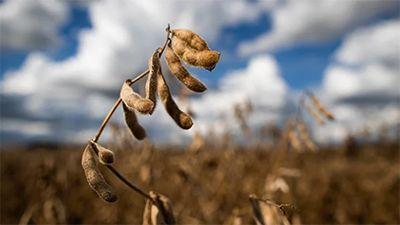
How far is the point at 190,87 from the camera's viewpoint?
1348 millimetres

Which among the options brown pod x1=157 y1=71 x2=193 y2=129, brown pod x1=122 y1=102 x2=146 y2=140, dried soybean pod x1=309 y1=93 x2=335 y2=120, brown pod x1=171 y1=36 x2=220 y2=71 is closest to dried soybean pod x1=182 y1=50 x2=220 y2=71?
brown pod x1=171 y1=36 x2=220 y2=71

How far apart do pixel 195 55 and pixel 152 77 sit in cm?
11

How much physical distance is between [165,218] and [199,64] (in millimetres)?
610

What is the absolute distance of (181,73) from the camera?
136cm

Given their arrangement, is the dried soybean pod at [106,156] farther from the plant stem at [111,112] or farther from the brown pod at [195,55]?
the brown pod at [195,55]

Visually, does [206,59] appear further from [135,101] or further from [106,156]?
[106,156]

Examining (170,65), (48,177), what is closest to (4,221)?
(48,177)

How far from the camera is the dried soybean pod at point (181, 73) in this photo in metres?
1.34

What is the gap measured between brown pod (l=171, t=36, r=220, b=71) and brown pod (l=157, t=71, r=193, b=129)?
8 cm

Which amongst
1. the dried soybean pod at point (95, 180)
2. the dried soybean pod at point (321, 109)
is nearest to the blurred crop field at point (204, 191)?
the dried soybean pod at point (321, 109)

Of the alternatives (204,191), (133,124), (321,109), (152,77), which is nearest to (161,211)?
(133,124)

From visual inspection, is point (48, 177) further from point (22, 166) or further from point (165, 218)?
point (22, 166)

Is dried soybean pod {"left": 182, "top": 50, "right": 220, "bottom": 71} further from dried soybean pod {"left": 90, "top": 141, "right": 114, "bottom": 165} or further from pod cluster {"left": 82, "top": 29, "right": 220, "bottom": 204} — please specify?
dried soybean pod {"left": 90, "top": 141, "right": 114, "bottom": 165}

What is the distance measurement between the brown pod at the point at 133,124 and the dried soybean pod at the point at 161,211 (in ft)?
0.83
